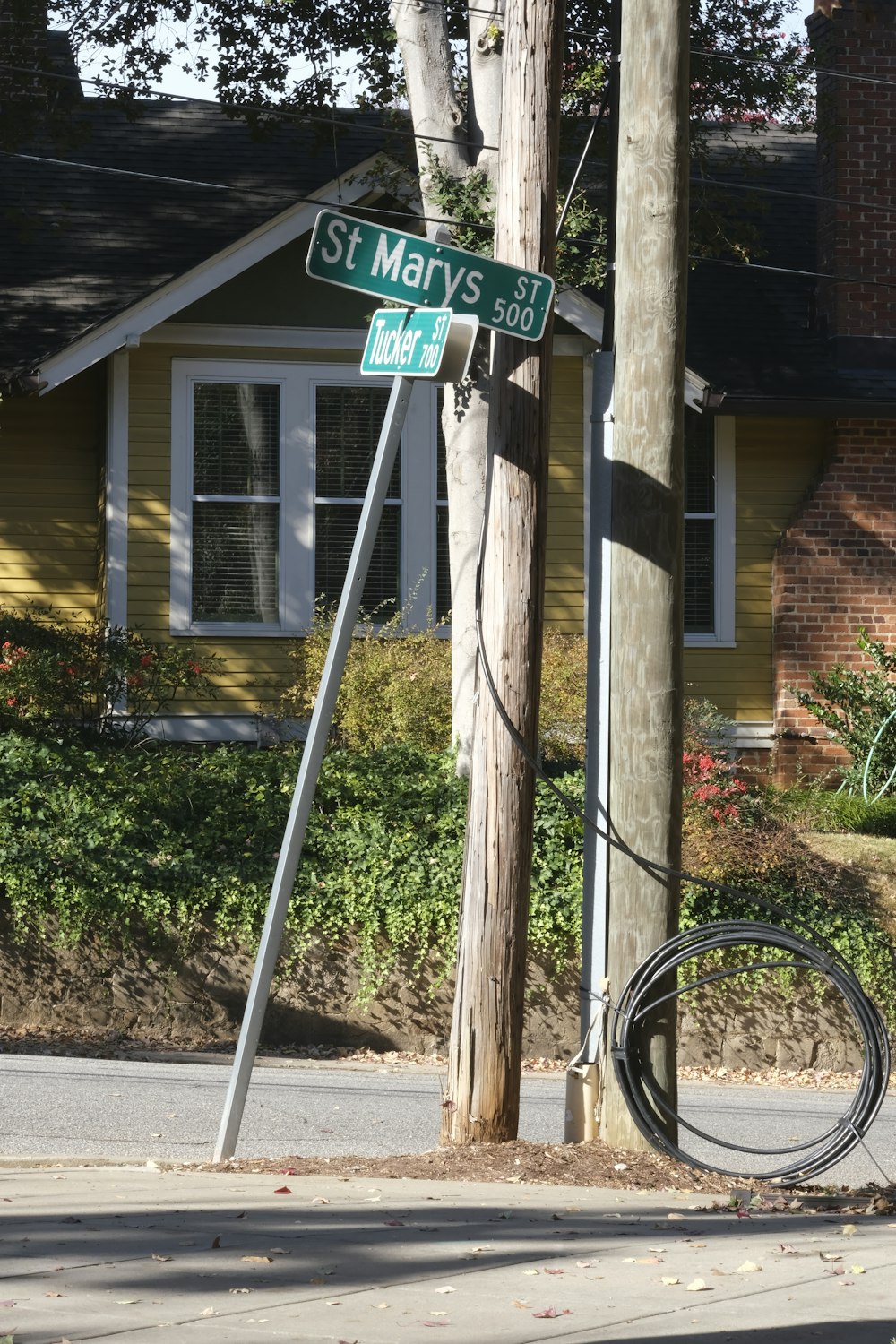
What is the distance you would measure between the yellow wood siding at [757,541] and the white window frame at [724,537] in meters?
0.07

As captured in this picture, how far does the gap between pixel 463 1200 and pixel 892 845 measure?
7059 millimetres

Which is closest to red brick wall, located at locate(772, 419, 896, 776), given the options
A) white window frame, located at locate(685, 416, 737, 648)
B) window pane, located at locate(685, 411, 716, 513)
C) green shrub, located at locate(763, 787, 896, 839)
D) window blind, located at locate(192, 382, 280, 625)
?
white window frame, located at locate(685, 416, 737, 648)

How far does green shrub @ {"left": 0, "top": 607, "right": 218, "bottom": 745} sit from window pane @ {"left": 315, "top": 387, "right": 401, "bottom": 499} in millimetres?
2079

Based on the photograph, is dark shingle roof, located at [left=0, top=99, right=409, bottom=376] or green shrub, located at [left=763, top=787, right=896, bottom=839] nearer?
green shrub, located at [left=763, top=787, right=896, bottom=839]

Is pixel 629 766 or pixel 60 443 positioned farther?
pixel 60 443

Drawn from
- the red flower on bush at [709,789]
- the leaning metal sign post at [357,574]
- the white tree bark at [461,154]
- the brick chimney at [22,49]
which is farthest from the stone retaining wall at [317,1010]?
the brick chimney at [22,49]

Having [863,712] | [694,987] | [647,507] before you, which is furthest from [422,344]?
[863,712]

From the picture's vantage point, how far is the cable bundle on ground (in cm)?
593

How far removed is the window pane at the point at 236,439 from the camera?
49.1 ft

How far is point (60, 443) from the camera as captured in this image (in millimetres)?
15188

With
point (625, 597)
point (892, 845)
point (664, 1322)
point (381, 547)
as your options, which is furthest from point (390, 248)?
point (381, 547)

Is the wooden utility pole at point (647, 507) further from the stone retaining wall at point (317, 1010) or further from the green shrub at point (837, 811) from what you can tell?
the green shrub at point (837, 811)

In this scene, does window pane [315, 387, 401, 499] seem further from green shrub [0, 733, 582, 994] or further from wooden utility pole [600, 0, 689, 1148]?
wooden utility pole [600, 0, 689, 1148]

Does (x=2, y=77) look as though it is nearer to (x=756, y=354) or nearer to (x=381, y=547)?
(x=381, y=547)
